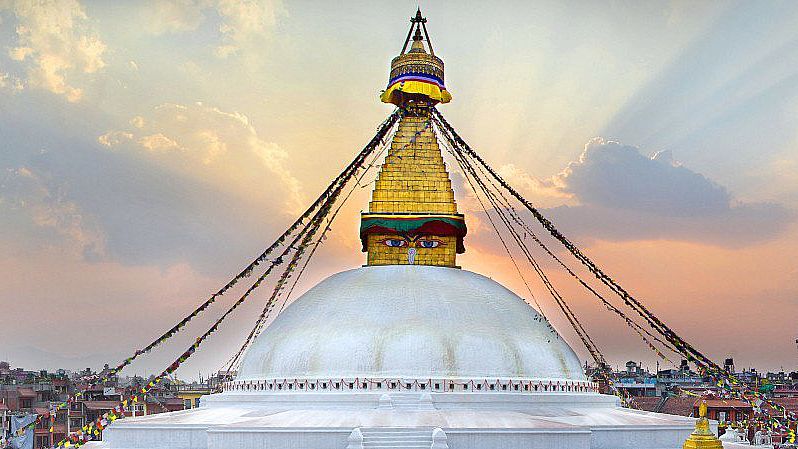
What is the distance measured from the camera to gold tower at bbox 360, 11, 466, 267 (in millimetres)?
17547

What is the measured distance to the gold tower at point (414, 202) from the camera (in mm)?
17547

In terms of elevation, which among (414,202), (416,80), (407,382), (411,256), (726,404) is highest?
→ (416,80)

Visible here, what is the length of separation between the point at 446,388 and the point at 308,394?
2.18 m

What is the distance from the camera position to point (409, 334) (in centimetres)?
1450

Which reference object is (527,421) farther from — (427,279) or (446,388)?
(427,279)

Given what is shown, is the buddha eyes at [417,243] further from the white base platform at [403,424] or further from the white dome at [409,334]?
the white base platform at [403,424]

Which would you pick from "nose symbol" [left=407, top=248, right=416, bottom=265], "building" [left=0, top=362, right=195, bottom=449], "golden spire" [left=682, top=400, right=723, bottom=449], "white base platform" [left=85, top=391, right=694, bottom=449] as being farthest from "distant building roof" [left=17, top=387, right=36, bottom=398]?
"golden spire" [left=682, top=400, right=723, bottom=449]

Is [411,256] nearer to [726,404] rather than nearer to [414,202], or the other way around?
[414,202]

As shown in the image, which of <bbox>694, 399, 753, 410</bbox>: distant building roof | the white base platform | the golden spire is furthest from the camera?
<bbox>694, 399, 753, 410</bbox>: distant building roof

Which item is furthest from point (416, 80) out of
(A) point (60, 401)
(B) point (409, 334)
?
(A) point (60, 401)

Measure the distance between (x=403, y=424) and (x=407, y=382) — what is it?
→ 135 cm

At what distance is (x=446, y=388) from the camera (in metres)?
14.0

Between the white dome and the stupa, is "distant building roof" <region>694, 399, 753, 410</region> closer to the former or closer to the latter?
the stupa

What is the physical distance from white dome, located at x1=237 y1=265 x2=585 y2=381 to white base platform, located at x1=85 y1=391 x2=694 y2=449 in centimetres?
42
